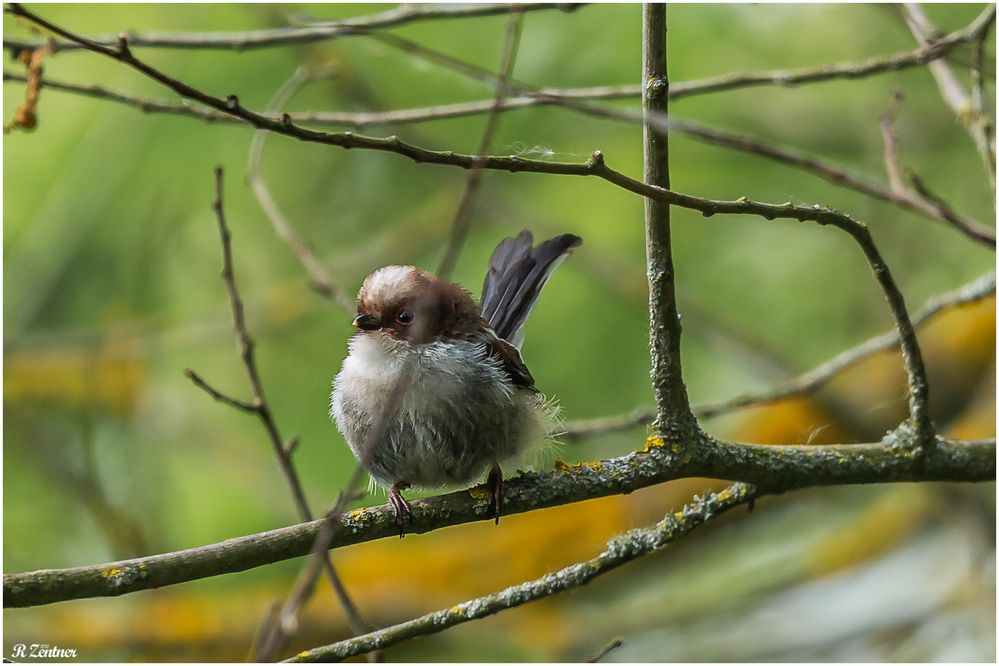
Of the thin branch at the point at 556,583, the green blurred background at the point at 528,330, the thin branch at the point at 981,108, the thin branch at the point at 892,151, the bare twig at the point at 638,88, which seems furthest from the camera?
the green blurred background at the point at 528,330

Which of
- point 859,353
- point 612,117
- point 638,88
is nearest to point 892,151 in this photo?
point 859,353

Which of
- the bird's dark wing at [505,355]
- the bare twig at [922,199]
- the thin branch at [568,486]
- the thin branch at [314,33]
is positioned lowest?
the thin branch at [568,486]

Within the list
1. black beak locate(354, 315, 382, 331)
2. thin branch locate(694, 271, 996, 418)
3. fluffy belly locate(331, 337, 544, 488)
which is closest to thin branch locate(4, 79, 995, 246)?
thin branch locate(694, 271, 996, 418)

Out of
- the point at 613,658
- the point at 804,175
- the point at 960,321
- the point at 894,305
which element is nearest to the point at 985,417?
the point at 960,321

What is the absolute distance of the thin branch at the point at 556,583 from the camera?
3.04m

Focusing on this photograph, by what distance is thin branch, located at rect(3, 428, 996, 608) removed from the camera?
8.84 ft

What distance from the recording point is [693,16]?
5.77m

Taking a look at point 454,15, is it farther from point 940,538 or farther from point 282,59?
point 940,538

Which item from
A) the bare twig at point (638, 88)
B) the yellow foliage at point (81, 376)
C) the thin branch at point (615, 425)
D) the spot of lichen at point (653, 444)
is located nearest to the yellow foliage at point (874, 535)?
the thin branch at point (615, 425)

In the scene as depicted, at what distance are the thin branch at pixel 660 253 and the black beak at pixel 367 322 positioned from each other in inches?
48.2

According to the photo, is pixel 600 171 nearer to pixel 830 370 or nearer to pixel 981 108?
pixel 830 370

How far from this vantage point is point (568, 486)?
3.15 metres

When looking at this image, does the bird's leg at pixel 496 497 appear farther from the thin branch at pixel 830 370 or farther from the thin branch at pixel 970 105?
the thin branch at pixel 970 105

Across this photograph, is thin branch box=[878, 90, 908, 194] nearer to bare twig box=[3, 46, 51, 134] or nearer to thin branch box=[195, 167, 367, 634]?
thin branch box=[195, 167, 367, 634]
